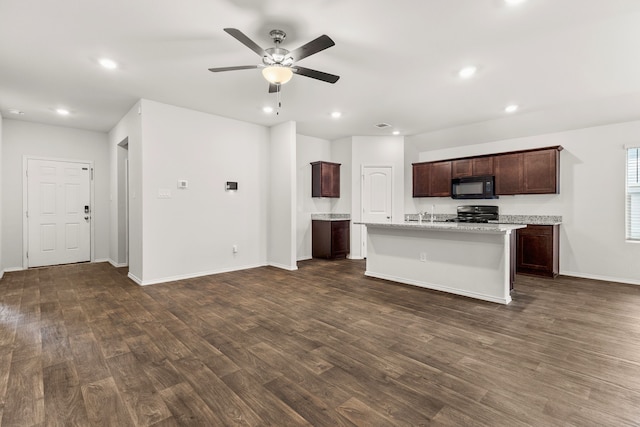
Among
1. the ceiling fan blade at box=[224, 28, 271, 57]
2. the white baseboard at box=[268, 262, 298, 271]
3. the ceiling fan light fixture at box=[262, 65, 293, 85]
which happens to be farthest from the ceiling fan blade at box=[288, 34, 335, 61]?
the white baseboard at box=[268, 262, 298, 271]

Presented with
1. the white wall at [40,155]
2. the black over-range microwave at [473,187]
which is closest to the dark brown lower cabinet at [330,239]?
the black over-range microwave at [473,187]

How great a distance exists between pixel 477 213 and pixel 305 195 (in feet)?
11.8

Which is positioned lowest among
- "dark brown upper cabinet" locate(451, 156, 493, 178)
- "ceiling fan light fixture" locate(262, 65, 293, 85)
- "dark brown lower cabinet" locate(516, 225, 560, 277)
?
"dark brown lower cabinet" locate(516, 225, 560, 277)

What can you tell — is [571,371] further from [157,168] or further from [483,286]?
[157,168]

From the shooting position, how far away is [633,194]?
16.1 ft

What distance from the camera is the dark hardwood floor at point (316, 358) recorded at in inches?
70.3

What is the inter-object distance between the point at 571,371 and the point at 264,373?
2.20m

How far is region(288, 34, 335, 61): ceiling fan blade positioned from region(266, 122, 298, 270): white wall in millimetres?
2980

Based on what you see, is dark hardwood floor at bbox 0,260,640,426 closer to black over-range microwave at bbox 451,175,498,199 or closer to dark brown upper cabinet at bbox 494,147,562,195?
dark brown upper cabinet at bbox 494,147,562,195

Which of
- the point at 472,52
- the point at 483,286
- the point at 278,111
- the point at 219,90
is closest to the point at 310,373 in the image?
the point at 483,286

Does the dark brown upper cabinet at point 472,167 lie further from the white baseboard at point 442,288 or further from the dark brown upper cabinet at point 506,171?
the white baseboard at point 442,288

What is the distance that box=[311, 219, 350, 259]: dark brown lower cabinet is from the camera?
672 cm

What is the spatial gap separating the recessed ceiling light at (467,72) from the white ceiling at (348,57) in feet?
0.25

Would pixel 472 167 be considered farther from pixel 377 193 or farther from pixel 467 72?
pixel 467 72
